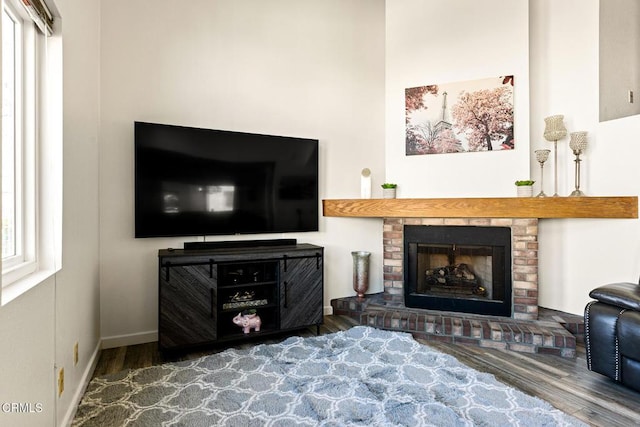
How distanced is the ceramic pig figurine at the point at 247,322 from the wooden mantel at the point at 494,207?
1.27m

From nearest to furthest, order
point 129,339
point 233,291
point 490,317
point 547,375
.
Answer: point 547,375 → point 129,339 → point 233,291 → point 490,317

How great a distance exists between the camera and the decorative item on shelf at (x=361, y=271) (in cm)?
366

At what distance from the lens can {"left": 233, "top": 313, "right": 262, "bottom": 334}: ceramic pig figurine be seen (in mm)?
2852

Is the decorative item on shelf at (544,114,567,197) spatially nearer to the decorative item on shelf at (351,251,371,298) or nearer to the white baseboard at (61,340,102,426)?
the decorative item on shelf at (351,251,371,298)

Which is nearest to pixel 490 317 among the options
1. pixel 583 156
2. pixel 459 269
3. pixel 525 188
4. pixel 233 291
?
pixel 459 269

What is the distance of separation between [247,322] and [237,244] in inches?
26.8

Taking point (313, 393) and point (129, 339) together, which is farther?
point (129, 339)

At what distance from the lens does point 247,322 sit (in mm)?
2867

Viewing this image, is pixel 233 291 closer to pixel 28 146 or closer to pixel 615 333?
pixel 28 146

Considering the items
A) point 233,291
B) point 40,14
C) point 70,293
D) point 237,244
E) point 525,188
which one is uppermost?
point 40,14

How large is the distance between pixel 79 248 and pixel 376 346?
2.14 meters

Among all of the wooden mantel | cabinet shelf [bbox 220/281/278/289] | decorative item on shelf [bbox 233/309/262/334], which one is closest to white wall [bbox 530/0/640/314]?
the wooden mantel

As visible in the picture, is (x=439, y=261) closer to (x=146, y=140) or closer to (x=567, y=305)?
(x=567, y=305)

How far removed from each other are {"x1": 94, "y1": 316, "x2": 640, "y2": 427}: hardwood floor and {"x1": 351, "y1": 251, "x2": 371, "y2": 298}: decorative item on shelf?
778 millimetres
